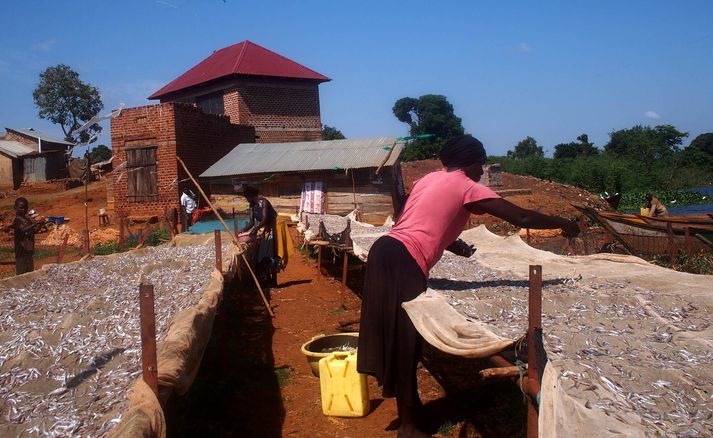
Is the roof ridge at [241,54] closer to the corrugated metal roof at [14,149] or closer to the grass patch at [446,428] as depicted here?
the corrugated metal roof at [14,149]

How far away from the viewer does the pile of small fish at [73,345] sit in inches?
103

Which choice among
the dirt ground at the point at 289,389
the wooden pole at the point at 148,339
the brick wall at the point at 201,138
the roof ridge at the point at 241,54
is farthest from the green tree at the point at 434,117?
the wooden pole at the point at 148,339

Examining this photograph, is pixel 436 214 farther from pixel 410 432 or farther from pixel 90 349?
pixel 90 349

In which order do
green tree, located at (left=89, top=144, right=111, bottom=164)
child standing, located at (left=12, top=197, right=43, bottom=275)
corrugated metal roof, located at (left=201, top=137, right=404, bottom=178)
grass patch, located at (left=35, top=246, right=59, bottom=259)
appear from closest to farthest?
1. child standing, located at (left=12, top=197, right=43, bottom=275)
2. grass patch, located at (left=35, top=246, right=59, bottom=259)
3. corrugated metal roof, located at (left=201, top=137, right=404, bottom=178)
4. green tree, located at (left=89, top=144, right=111, bottom=164)

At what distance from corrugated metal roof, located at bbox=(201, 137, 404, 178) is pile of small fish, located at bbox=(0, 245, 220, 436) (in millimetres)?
9292

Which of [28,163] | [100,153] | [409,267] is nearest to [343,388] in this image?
[409,267]

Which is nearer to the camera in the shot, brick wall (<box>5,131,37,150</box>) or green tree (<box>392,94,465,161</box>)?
brick wall (<box>5,131,37,150</box>)

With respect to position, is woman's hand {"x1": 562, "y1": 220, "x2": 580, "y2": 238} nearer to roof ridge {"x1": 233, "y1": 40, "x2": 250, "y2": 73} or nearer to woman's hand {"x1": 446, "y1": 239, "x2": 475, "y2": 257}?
woman's hand {"x1": 446, "y1": 239, "x2": 475, "y2": 257}

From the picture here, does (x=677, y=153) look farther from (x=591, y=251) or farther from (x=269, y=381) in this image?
(x=269, y=381)

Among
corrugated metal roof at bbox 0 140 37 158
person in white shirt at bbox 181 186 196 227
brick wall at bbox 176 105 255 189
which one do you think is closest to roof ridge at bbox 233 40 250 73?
brick wall at bbox 176 105 255 189

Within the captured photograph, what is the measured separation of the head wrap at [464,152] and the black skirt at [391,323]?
1.98ft

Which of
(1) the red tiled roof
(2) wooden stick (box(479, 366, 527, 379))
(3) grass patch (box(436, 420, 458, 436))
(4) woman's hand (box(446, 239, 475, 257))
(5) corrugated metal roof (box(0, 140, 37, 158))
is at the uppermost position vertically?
(1) the red tiled roof

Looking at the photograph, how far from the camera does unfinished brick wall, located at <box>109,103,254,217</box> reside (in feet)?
53.2

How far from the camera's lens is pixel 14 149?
27094 millimetres
